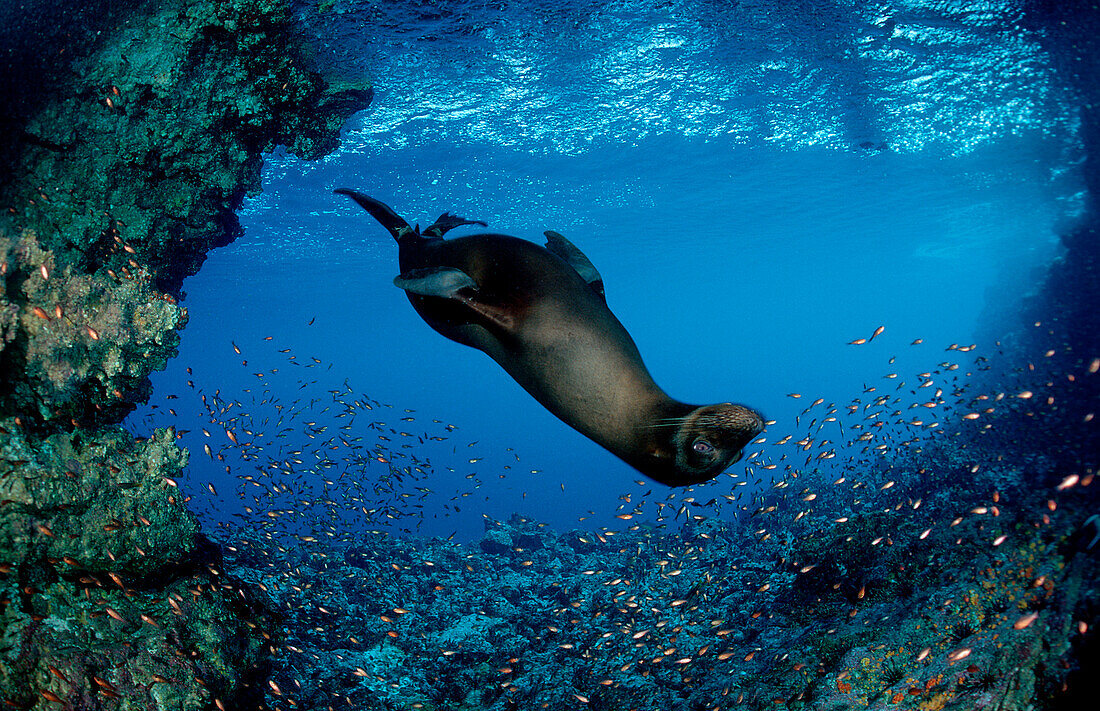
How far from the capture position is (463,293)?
1556mm

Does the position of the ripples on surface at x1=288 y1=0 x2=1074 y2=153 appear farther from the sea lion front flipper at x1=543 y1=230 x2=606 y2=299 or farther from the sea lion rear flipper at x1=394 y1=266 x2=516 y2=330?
the sea lion rear flipper at x1=394 y1=266 x2=516 y2=330

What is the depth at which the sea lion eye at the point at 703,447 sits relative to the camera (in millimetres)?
1201

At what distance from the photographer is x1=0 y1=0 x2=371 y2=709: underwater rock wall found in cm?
394

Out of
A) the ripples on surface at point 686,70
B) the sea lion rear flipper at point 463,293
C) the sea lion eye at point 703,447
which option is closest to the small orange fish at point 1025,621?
the sea lion eye at point 703,447

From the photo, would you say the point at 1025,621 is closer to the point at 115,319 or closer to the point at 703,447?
the point at 703,447

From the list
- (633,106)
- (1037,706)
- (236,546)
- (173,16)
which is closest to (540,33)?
(633,106)

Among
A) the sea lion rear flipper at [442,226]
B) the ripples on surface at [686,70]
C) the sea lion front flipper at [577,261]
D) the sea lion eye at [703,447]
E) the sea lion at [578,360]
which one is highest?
the ripples on surface at [686,70]

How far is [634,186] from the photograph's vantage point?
72.8 feet

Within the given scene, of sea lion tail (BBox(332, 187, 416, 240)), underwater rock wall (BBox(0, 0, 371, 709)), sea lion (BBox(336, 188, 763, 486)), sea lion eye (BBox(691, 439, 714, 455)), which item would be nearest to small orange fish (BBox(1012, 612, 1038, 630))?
sea lion (BBox(336, 188, 763, 486))

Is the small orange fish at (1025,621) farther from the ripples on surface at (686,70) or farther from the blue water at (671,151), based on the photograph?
the ripples on surface at (686,70)

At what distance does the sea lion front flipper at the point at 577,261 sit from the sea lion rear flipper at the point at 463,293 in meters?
0.48

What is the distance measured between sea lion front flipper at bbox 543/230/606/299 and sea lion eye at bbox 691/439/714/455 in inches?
32.2

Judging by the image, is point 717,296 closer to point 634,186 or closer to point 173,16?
point 634,186

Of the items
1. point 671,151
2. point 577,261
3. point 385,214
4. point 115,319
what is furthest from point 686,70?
point 577,261
